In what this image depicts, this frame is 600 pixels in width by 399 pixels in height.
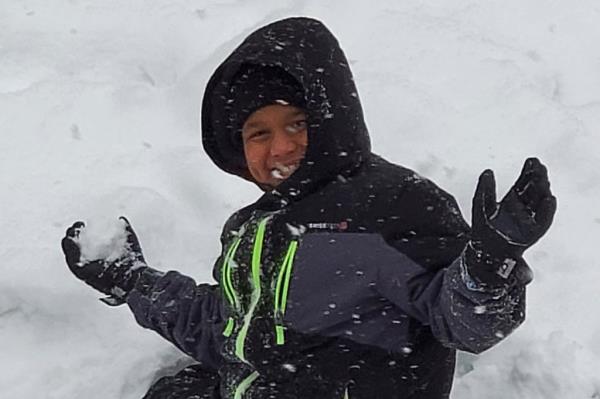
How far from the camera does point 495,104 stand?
4344 millimetres

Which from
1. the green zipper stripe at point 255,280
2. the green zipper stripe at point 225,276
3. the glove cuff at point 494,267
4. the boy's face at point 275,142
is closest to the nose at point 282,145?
the boy's face at point 275,142

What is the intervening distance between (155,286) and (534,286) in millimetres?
1168

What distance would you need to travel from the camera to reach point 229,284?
301cm

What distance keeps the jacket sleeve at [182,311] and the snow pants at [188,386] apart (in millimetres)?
32

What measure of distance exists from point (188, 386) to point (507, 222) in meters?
1.26

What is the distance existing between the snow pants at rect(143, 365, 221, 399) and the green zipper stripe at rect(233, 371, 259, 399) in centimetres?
19

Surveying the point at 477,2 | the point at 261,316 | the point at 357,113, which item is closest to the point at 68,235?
the point at 261,316

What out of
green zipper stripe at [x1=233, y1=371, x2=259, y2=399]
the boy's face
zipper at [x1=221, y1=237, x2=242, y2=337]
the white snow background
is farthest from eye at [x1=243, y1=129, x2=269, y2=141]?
the white snow background

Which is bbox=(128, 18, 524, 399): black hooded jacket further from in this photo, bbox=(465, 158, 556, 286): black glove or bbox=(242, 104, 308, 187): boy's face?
bbox=(465, 158, 556, 286): black glove

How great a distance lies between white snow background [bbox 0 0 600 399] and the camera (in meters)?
3.57

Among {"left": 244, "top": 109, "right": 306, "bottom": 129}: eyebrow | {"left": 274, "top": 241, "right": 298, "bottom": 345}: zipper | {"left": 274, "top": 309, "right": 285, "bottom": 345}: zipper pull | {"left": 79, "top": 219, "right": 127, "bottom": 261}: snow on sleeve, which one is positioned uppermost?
{"left": 244, "top": 109, "right": 306, "bottom": 129}: eyebrow

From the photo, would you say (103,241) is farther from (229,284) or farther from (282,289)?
(282,289)

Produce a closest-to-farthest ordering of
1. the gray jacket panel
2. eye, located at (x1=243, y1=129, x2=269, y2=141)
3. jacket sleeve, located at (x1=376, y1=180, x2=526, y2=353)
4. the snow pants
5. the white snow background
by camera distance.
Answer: jacket sleeve, located at (x1=376, y1=180, x2=526, y2=353), the gray jacket panel, eye, located at (x1=243, y1=129, x2=269, y2=141), the snow pants, the white snow background

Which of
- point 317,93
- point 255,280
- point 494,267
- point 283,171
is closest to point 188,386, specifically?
point 255,280
